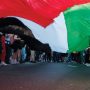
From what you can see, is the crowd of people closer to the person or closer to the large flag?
the person

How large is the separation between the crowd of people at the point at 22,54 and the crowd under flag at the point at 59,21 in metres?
8.90

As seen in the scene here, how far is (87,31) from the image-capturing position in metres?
13.1

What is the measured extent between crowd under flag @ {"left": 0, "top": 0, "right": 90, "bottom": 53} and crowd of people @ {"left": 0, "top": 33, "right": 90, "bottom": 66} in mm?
8901

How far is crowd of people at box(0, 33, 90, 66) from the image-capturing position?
23419 mm

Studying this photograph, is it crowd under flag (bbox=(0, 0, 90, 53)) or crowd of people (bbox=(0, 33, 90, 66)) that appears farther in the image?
crowd of people (bbox=(0, 33, 90, 66))

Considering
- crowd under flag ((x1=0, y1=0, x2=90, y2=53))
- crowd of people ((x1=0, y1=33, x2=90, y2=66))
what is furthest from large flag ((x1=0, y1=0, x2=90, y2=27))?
crowd of people ((x1=0, y1=33, x2=90, y2=66))

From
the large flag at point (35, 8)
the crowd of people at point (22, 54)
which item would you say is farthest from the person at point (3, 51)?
the large flag at point (35, 8)

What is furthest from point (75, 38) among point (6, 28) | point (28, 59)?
point (28, 59)

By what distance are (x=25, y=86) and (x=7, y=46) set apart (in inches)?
441

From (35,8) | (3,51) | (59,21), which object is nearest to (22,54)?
(3,51)

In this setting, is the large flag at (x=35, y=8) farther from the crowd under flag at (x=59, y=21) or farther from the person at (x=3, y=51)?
the person at (x=3, y=51)

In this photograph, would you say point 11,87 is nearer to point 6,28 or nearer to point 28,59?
point 6,28

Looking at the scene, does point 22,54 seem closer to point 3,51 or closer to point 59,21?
point 3,51

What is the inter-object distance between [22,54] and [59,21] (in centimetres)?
1478
